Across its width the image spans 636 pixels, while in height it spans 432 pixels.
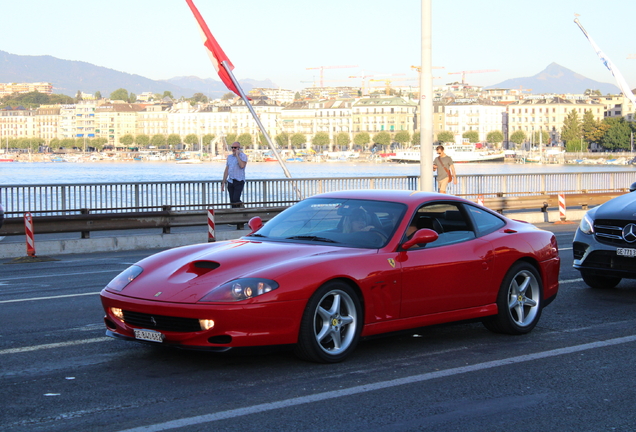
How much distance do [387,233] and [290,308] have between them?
133cm

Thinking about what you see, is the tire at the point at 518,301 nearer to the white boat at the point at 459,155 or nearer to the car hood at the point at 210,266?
the car hood at the point at 210,266

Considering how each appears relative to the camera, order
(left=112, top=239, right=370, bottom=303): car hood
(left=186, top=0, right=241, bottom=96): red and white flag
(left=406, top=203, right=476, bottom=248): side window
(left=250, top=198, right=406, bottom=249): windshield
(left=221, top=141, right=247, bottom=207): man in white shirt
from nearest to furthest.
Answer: (left=112, top=239, right=370, bottom=303): car hood
(left=250, top=198, right=406, bottom=249): windshield
(left=406, top=203, right=476, bottom=248): side window
(left=221, top=141, right=247, bottom=207): man in white shirt
(left=186, top=0, right=241, bottom=96): red and white flag

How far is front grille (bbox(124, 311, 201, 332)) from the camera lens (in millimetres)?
6172

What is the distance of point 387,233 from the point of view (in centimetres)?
721

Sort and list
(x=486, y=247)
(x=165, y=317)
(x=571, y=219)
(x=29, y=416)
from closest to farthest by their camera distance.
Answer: (x=29, y=416), (x=165, y=317), (x=486, y=247), (x=571, y=219)

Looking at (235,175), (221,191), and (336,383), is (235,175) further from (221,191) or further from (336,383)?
(336,383)

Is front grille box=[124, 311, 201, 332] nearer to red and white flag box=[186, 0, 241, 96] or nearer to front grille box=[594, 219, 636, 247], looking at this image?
front grille box=[594, 219, 636, 247]

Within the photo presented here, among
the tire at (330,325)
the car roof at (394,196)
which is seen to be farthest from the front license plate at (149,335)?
the car roof at (394,196)

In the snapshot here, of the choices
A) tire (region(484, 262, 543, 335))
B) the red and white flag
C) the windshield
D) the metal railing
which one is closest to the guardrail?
the metal railing

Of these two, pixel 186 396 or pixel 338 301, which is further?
pixel 338 301

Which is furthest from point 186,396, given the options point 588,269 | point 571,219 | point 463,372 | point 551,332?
point 571,219

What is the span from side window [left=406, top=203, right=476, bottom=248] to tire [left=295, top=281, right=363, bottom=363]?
1.02 m

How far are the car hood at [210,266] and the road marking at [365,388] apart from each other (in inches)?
40.4

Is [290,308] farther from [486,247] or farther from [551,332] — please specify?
[551,332]
